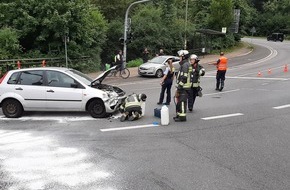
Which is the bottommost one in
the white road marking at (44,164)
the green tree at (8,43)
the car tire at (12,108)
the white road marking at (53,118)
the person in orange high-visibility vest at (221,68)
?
the white road marking at (44,164)

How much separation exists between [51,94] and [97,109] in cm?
139

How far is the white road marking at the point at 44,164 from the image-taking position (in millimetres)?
5965

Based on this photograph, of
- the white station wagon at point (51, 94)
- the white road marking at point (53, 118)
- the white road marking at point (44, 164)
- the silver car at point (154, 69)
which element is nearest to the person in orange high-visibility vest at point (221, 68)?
the silver car at point (154, 69)

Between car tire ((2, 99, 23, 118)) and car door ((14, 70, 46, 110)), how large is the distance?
0.62 feet

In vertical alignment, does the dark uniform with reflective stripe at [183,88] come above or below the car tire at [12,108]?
above

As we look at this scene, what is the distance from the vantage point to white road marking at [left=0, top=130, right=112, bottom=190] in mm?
5965

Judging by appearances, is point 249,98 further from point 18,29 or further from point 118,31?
point 118,31

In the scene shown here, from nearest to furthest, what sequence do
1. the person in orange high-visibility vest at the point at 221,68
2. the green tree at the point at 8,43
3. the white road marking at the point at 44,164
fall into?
the white road marking at the point at 44,164, the person in orange high-visibility vest at the point at 221,68, the green tree at the point at 8,43

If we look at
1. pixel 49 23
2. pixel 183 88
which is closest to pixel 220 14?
pixel 49 23

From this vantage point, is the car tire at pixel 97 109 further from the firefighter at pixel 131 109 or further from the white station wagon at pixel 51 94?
the firefighter at pixel 131 109

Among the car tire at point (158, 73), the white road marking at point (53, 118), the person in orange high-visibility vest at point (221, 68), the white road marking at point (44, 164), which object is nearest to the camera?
the white road marking at point (44, 164)

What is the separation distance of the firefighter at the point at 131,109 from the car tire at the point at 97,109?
58 centimetres

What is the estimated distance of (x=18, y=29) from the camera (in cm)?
2509

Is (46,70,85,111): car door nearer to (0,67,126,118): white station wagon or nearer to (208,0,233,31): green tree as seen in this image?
(0,67,126,118): white station wagon
